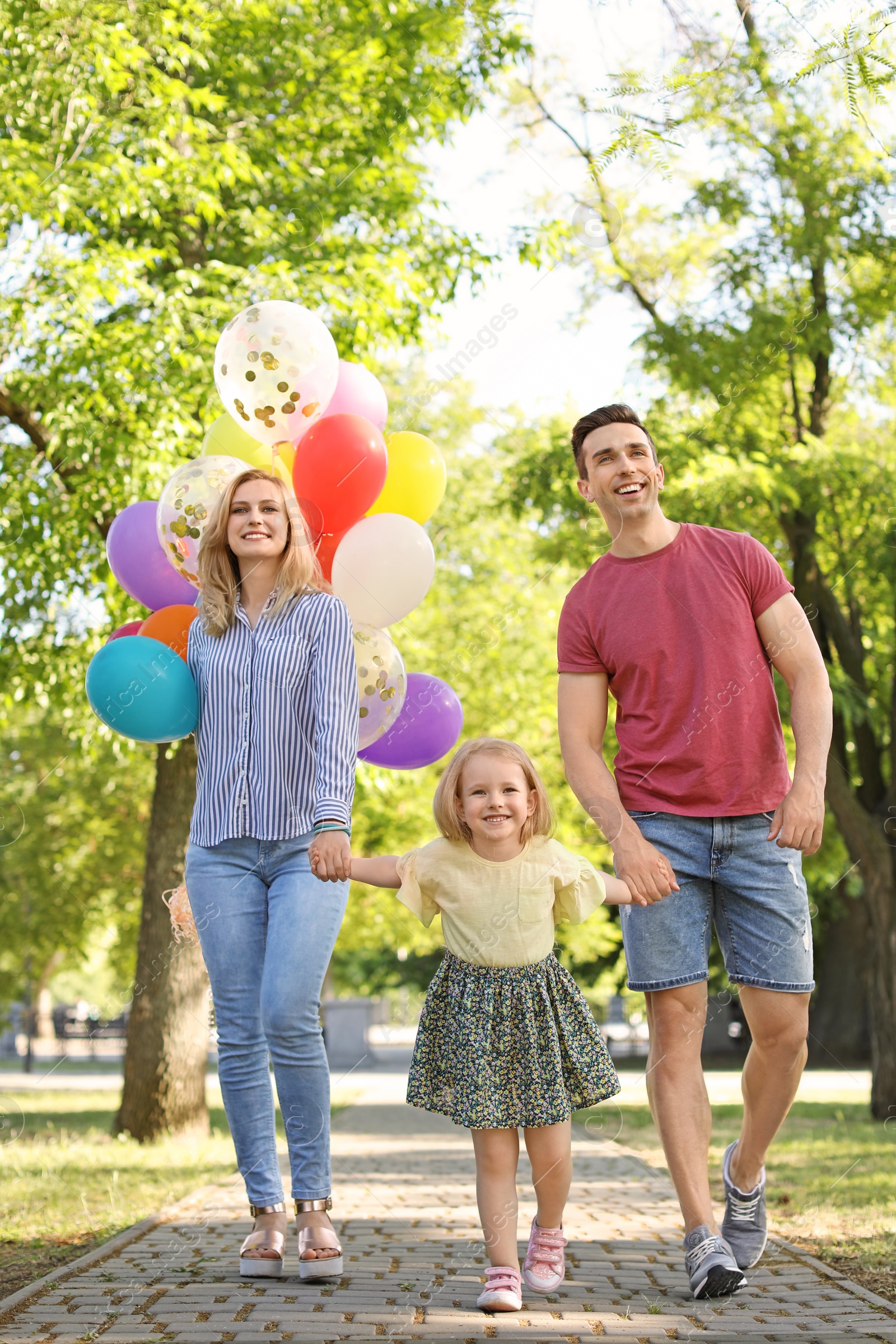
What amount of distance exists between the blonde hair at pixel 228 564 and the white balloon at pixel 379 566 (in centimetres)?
81

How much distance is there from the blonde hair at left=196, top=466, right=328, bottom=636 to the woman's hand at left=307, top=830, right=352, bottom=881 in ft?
2.67

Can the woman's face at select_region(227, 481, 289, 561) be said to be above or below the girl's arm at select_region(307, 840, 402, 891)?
above

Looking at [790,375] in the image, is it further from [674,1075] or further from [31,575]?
[674,1075]

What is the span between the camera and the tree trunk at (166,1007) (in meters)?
8.96

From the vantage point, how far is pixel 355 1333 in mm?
2998

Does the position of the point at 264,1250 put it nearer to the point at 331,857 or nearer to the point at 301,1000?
the point at 301,1000

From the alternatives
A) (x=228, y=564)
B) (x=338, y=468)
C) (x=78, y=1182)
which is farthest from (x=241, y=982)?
(x=78, y=1182)

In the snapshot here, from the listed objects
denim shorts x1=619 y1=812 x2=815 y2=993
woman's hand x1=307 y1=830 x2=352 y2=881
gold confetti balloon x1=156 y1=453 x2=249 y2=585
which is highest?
gold confetti balloon x1=156 y1=453 x2=249 y2=585

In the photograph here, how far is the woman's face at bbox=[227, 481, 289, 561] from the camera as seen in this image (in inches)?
153

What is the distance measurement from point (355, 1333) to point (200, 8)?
26.9ft

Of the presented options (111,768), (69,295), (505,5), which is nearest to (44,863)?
(111,768)

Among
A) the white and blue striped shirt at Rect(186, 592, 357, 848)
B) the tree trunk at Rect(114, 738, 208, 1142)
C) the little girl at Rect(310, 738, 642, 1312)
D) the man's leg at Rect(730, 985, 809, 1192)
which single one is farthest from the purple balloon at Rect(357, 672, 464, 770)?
the tree trunk at Rect(114, 738, 208, 1142)

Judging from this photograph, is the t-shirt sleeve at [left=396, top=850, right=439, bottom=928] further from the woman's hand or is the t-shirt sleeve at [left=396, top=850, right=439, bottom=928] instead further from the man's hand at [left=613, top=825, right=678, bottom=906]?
the man's hand at [left=613, top=825, right=678, bottom=906]

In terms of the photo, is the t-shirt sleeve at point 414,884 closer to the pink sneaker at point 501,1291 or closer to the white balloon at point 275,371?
the pink sneaker at point 501,1291
